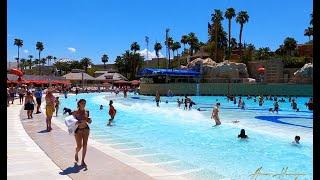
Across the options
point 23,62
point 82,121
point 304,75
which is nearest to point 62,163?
point 82,121

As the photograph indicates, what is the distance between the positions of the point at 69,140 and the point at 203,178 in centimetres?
482

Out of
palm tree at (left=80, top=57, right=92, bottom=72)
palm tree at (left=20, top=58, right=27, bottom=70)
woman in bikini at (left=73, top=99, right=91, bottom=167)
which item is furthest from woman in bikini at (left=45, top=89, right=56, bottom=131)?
palm tree at (left=20, top=58, right=27, bottom=70)

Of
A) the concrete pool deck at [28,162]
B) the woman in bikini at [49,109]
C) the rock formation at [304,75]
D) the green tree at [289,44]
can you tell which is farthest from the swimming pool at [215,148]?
the green tree at [289,44]

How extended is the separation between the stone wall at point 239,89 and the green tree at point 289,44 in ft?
99.3

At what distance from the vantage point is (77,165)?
808 cm

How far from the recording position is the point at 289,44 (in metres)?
83.1

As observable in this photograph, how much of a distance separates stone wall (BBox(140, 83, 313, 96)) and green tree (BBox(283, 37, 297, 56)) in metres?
30.3

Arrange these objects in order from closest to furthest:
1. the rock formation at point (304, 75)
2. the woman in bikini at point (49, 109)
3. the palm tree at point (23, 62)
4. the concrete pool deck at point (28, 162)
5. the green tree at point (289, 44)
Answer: the concrete pool deck at point (28, 162) < the woman in bikini at point (49, 109) < the rock formation at point (304, 75) < the green tree at point (289, 44) < the palm tree at point (23, 62)

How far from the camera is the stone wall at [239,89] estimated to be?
180 ft

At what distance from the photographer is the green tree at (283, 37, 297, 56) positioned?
82.8m

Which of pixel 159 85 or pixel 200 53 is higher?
pixel 200 53

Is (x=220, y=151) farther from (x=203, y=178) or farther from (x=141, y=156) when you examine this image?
(x=203, y=178)

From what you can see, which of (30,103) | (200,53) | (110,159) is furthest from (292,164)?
(200,53)

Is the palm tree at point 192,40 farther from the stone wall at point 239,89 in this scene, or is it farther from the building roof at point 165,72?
the stone wall at point 239,89
